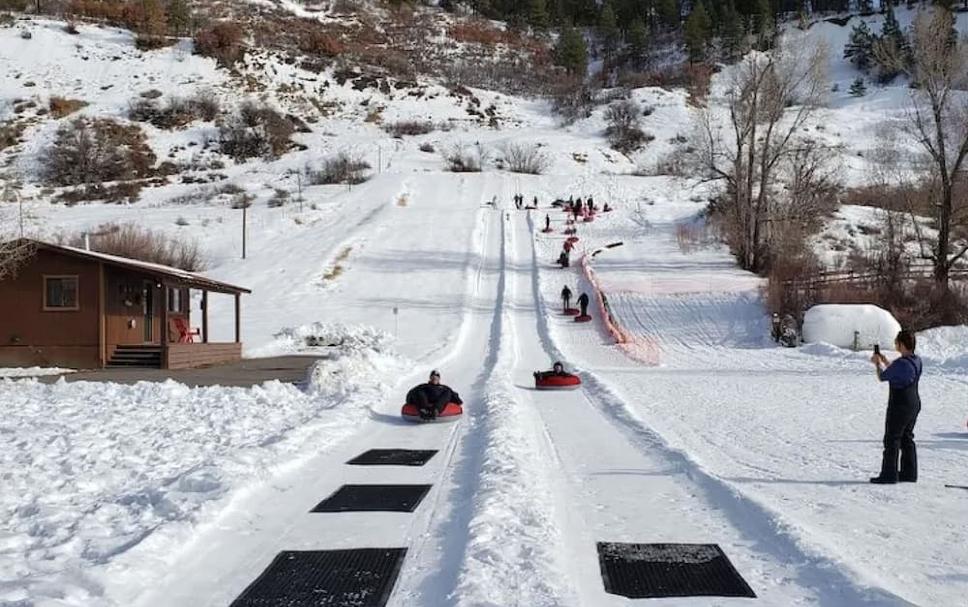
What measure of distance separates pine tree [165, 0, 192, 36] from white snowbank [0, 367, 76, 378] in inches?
3786

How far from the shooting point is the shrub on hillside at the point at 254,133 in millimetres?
83625

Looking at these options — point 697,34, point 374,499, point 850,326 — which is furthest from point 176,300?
point 697,34

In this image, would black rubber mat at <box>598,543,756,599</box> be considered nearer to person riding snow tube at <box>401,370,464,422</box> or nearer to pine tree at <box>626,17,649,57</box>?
person riding snow tube at <box>401,370,464,422</box>

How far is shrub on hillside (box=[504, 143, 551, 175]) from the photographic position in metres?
80.4

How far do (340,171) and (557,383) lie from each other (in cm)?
6138

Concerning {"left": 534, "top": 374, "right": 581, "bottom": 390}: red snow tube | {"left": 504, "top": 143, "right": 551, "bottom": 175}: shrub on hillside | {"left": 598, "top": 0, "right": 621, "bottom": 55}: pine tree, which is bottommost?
{"left": 534, "top": 374, "right": 581, "bottom": 390}: red snow tube

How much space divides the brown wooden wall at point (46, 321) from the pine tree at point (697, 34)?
113 meters

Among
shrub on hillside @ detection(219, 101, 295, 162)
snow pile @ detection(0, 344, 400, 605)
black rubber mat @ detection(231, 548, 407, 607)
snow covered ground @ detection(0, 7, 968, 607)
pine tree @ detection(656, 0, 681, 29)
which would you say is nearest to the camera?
black rubber mat @ detection(231, 548, 407, 607)

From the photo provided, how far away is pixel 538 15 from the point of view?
147m

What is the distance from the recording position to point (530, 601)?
5227 mm

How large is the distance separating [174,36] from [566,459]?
106543 millimetres

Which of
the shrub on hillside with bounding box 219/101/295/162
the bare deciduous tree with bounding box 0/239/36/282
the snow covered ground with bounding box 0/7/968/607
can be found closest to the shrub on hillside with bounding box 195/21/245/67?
the shrub on hillside with bounding box 219/101/295/162

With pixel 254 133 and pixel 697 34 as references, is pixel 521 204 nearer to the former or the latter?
pixel 254 133

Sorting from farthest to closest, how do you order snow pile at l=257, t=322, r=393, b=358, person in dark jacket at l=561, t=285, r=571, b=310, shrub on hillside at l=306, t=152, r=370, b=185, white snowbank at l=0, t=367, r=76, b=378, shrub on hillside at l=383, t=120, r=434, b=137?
1. shrub on hillside at l=383, t=120, r=434, b=137
2. shrub on hillside at l=306, t=152, r=370, b=185
3. person in dark jacket at l=561, t=285, r=571, b=310
4. snow pile at l=257, t=322, r=393, b=358
5. white snowbank at l=0, t=367, r=76, b=378
